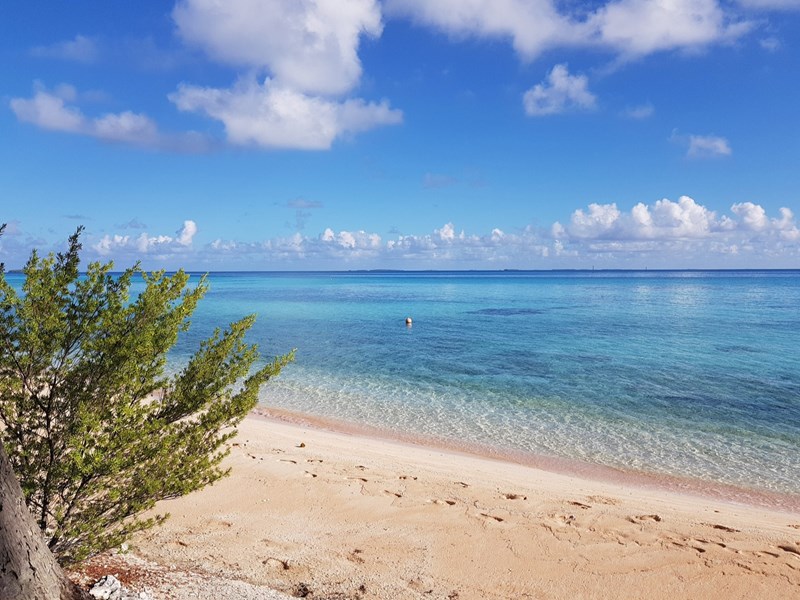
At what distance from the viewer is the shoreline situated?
11312mm

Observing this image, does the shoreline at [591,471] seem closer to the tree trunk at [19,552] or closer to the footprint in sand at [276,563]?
the footprint in sand at [276,563]

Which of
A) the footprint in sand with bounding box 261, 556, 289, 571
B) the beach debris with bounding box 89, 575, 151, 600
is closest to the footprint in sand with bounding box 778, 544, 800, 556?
the footprint in sand with bounding box 261, 556, 289, 571

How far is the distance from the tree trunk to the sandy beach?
2.01 meters

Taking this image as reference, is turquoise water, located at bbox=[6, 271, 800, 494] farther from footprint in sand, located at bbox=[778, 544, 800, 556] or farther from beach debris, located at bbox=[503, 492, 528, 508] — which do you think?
beach debris, located at bbox=[503, 492, 528, 508]

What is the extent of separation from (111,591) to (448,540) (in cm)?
454

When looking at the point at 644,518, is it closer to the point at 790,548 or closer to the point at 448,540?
the point at 790,548

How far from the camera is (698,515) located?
9609 mm

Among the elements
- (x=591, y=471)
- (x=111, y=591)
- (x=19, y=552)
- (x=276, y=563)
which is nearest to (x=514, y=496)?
(x=591, y=471)

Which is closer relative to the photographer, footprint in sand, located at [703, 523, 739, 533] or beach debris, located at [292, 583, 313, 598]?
beach debris, located at [292, 583, 313, 598]

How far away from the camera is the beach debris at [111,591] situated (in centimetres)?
538

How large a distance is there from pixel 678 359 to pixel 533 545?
23.7 meters

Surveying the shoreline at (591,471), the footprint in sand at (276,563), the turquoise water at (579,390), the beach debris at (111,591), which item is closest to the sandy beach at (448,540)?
the footprint in sand at (276,563)

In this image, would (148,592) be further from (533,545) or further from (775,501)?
(775,501)

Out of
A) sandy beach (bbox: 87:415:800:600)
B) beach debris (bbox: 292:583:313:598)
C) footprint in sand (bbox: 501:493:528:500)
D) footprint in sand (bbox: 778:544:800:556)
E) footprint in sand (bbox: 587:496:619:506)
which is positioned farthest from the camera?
footprint in sand (bbox: 587:496:619:506)
